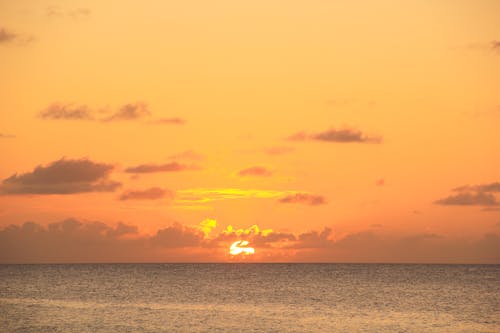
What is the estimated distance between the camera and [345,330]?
69.0 metres

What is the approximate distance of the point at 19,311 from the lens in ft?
270

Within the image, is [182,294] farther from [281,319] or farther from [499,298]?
[499,298]

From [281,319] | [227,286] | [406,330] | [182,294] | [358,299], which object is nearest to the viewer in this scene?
[406,330]

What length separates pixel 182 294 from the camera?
11738 cm

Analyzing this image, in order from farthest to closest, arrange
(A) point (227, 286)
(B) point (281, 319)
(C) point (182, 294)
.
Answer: (A) point (227, 286) < (C) point (182, 294) < (B) point (281, 319)

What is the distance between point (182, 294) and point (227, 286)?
24055mm

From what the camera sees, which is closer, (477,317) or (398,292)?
(477,317)

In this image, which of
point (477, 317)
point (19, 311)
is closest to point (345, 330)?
point (477, 317)

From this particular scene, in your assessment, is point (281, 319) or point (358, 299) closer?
point (281, 319)

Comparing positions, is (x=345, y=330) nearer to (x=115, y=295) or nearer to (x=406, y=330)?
(x=406, y=330)

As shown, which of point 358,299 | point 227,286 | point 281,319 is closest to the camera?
point 281,319

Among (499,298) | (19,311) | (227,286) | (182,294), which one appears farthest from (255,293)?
(19,311)

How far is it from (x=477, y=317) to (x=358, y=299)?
2845cm

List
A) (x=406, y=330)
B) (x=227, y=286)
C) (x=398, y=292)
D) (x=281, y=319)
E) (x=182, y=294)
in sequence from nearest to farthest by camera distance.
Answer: (x=406, y=330) → (x=281, y=319) → (x=182, y=294) → (x=398, y=292) → (x=227, y=286)
